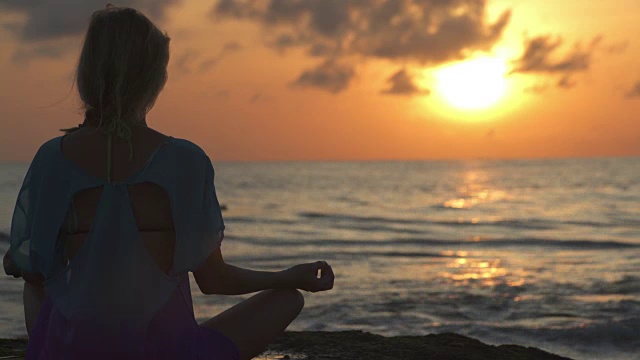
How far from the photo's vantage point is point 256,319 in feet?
9.47

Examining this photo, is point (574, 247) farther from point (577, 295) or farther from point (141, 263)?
point (141, 263)

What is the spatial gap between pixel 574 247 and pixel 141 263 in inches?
857

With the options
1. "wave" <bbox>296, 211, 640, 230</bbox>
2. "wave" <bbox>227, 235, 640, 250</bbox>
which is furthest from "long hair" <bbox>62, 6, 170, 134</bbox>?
"wave" <bbox>296, 211, 640, 230</bbox>

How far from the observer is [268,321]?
2916mm

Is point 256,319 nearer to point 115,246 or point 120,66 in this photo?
point 115,246

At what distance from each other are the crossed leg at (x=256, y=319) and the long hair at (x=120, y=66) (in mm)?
794

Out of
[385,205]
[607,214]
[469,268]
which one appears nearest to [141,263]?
[469,268]

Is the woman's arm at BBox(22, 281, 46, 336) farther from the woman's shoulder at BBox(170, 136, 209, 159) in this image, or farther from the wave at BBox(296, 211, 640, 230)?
the wave at BBox(296, 211, 640, 230)

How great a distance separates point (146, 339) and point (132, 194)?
0.49 m

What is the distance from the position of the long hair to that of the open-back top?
17 cm

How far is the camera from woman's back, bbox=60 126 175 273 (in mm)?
2512

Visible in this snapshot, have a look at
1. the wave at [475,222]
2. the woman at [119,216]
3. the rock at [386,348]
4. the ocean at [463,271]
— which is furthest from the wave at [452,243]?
the woman at [119,216]

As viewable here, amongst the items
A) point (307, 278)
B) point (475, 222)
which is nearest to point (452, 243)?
point (475, 222)

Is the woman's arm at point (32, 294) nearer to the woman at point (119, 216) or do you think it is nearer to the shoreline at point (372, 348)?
the woman at point (119, 216)
